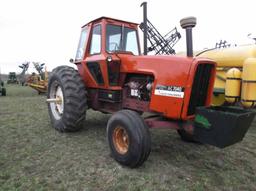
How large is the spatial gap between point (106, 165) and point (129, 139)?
532mm

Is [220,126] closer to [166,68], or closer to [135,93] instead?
[166,68]

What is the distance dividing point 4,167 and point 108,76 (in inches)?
86.0

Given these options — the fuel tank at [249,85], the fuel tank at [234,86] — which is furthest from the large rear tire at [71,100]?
the fuel tank at [249,85]

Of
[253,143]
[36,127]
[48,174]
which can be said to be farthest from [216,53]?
[48,174]

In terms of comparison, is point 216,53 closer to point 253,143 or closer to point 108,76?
point 253,143

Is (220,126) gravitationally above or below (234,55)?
below

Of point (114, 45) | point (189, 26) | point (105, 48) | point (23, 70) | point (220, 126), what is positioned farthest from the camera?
point (23, 70)

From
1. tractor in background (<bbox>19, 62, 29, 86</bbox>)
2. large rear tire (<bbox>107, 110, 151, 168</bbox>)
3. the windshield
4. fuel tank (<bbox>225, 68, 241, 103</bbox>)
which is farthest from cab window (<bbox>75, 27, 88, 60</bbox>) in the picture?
tractor in background (<bbox>19, 62, 29, 86</bbox>)

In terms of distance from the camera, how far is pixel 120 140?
3.96 meters

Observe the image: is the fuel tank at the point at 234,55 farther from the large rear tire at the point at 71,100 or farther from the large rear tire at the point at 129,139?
the large rear tire at the point at 129,139

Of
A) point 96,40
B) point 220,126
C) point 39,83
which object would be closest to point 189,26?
point 220,126

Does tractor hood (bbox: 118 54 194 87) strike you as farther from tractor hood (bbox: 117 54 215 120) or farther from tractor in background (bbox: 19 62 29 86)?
tractor in background (bbox: 19 62 29 86)

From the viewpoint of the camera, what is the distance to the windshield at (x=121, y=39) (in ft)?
16.2

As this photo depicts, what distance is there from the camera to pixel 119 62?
4664 mm
